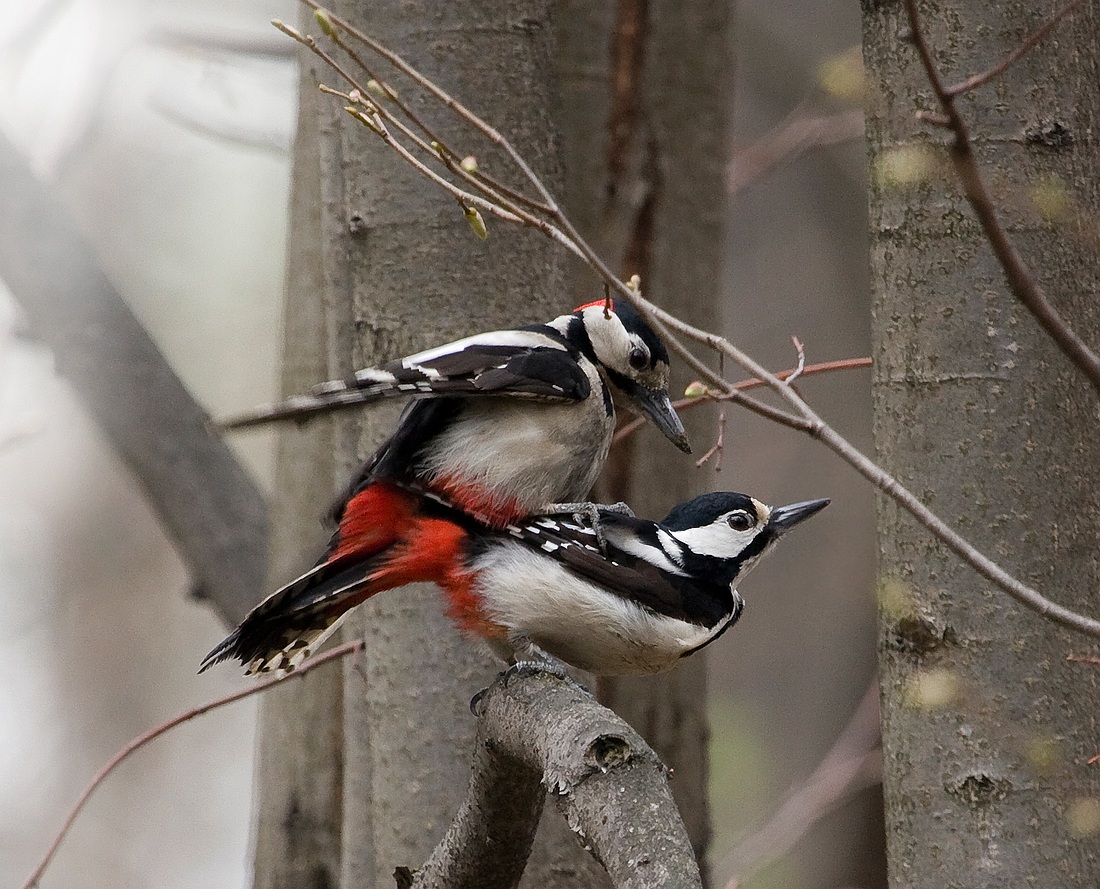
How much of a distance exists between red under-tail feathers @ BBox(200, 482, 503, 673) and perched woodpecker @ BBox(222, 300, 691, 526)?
40 millimetres

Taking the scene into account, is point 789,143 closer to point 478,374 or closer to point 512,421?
point 512,421

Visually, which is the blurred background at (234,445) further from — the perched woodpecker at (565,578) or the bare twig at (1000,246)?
the perched woodpecker at (565,578)

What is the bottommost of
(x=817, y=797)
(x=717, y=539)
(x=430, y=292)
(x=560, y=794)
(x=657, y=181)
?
(x=817, y=797)

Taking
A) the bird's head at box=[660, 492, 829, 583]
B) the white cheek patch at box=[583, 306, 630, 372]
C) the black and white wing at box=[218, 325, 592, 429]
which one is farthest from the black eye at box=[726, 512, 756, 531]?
the white cheek patch at box=[583, 306, 630, 372]

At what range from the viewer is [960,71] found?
7.02ft

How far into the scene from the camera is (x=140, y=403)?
13.4ft

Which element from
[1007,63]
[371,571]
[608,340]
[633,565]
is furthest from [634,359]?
[1007,63]

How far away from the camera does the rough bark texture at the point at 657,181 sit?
3660 mm

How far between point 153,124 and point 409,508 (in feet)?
26.0

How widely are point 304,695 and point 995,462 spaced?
7.15 feet

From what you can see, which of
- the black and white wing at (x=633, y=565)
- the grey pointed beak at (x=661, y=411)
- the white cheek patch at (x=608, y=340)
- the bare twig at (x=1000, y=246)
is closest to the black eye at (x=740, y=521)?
the black and white wing at (x=633, y=565)

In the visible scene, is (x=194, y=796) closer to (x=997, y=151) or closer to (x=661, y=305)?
(x=661, y=305)

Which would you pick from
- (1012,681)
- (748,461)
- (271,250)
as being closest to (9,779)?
(271,250)

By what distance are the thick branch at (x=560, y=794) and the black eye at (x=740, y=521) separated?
461 mm
